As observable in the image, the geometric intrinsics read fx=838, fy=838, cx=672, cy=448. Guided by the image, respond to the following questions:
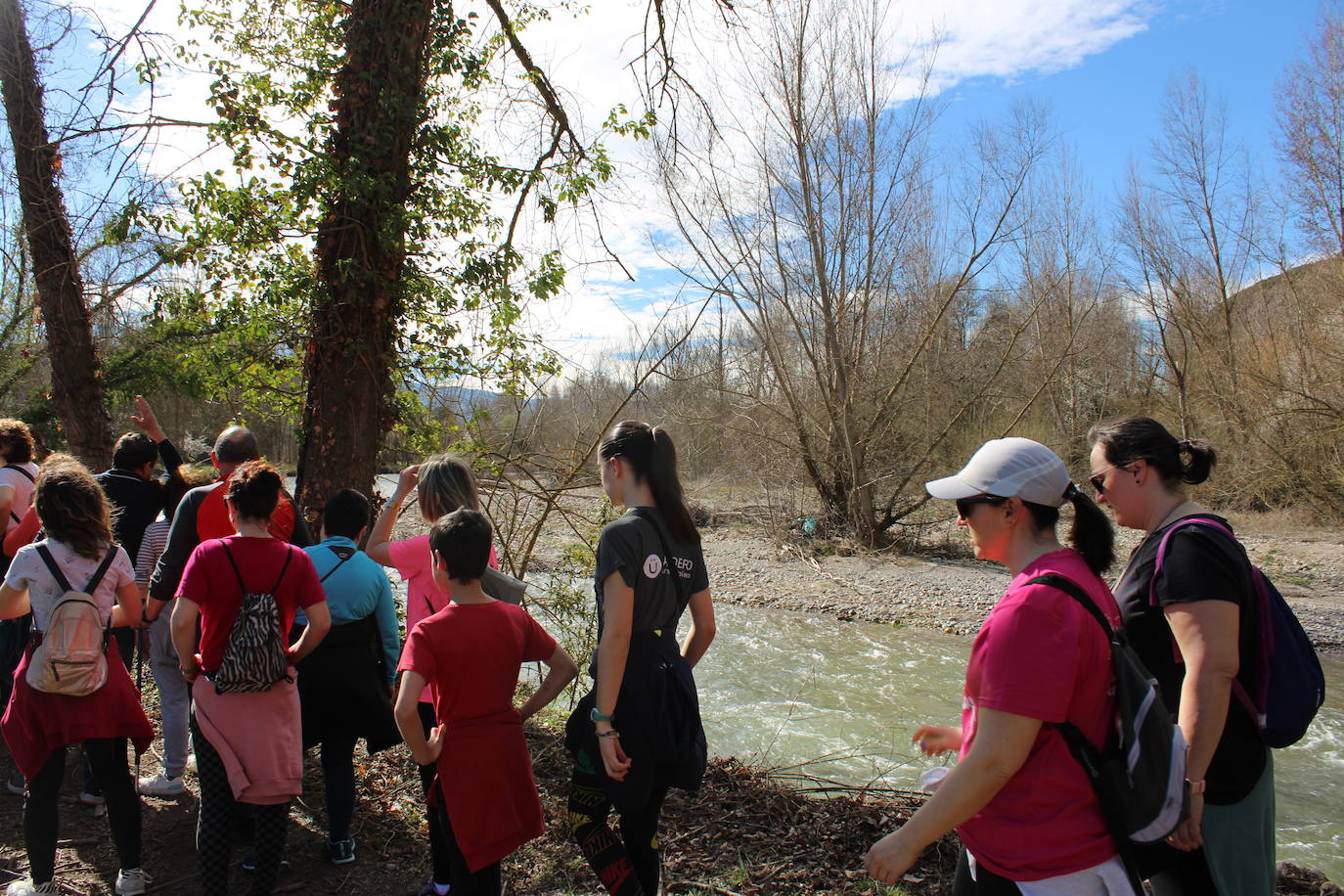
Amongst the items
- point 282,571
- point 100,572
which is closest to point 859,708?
point 282,571

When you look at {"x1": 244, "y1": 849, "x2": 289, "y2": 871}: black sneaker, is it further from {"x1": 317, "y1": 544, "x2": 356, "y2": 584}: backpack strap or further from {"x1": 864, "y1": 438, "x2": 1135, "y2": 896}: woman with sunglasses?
{"x1": 864, "y1": 438, "x2": 1135, "y2": 896}: woman with sunglasses

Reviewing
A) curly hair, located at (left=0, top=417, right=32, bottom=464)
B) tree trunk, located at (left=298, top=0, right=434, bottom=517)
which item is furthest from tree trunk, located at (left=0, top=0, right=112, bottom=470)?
tree trunk, located at (left=298, top=0, right=434, bottom=517)

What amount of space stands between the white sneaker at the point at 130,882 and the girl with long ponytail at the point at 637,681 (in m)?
1.89

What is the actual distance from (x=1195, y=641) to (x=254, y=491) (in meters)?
3.04

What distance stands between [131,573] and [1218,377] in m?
24.5

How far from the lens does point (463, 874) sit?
9.21 ft

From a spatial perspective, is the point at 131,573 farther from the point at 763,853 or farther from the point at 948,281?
the point at 948,281

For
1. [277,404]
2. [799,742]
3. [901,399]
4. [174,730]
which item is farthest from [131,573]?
[901,399]

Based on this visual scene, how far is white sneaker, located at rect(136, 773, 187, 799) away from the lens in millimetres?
4289

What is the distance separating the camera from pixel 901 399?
1789cm

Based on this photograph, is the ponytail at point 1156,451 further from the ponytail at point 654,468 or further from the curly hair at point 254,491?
the curly hair at point 254,491

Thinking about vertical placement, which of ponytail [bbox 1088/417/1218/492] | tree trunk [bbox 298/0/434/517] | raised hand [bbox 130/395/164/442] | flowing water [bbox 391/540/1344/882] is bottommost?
flowing water [bbox 391/540/1344/882]

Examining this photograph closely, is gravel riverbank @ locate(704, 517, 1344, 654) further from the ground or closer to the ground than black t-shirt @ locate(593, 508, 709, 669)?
closer to the ground

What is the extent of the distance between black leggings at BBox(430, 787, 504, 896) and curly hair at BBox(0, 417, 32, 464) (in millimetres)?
3348
